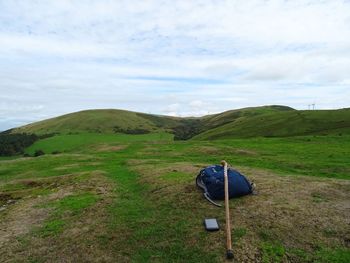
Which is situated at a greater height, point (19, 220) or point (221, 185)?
point (221, 185)

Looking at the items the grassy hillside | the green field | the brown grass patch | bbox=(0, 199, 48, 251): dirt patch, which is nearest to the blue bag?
the brown grass patch

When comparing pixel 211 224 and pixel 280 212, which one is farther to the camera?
pixel 280 212

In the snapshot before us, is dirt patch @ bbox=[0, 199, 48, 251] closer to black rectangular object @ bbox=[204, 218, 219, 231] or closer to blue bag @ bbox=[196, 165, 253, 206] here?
black rectangular object @ bbox=[204, 218, 219, 231]

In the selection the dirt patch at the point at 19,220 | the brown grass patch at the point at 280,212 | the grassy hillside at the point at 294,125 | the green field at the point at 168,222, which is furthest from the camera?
the grassy hillside at the point at 294,125

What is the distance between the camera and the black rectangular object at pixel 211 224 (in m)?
14.9

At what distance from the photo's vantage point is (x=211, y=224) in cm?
1516

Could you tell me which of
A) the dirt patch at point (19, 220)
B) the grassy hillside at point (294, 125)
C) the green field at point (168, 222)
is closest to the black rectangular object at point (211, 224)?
the green field at point (168, 222)

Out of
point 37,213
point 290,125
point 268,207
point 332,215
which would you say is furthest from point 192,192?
point 290,125

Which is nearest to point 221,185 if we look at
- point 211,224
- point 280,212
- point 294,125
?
point 280,212

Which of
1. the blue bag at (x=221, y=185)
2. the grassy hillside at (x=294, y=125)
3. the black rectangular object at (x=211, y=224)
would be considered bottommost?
the black rectangular object at (x=211, y=224)

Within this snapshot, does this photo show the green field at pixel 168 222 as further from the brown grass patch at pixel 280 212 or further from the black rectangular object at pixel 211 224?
the black rectangular object at pixel 211 224

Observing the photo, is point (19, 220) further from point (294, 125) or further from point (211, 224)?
point (294, 125)

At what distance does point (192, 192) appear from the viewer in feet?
67.4

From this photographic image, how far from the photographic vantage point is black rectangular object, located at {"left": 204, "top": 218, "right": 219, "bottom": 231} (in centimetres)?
1488
